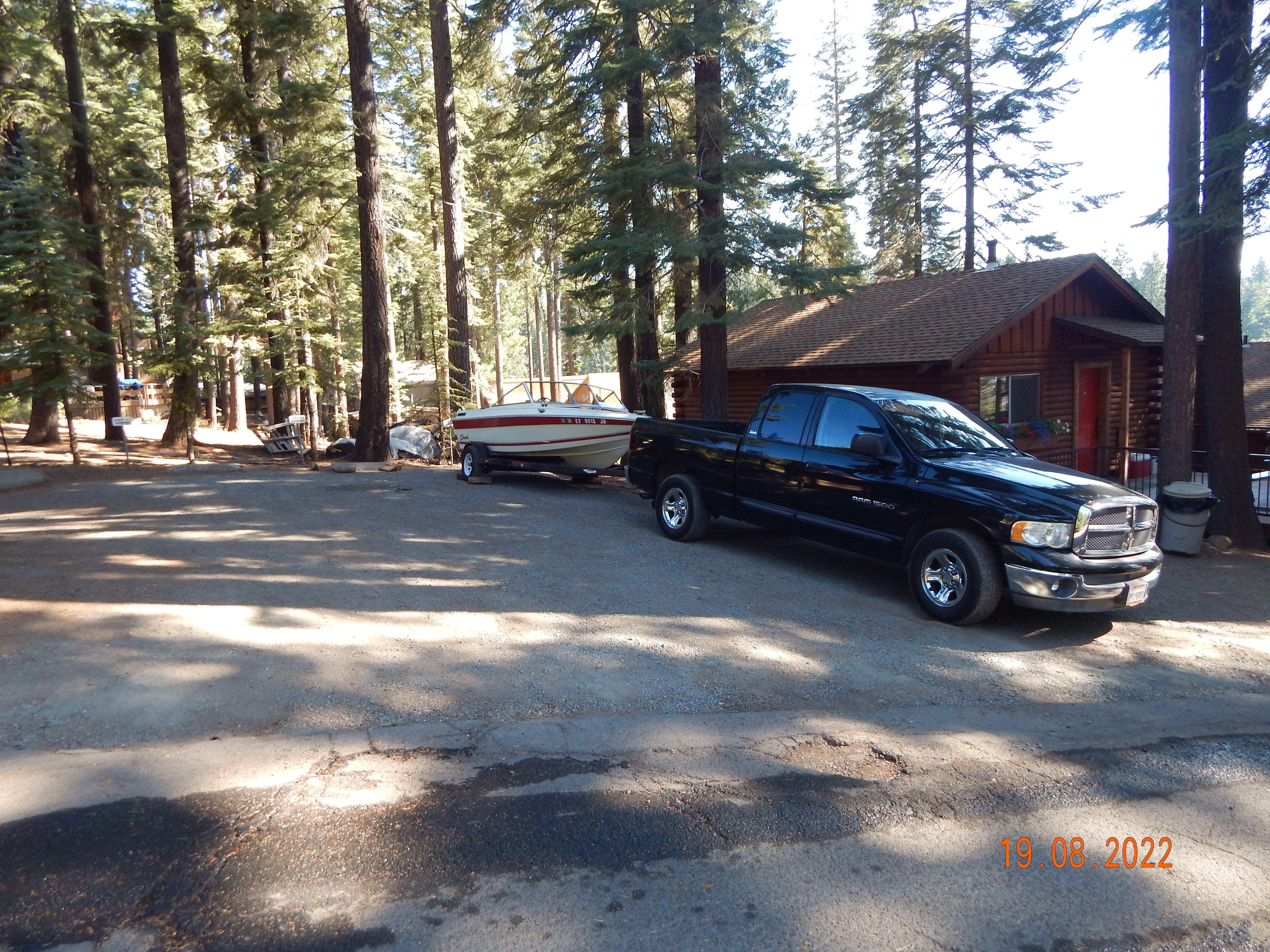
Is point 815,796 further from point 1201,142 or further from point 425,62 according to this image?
point 425,62

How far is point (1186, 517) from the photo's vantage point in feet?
34.8

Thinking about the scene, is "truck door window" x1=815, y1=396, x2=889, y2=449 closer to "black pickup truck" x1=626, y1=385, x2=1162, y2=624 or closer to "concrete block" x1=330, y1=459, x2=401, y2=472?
"black pickup truck" x1=626, y1=385, x2=1162, y2=624

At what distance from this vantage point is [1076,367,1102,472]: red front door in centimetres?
1858

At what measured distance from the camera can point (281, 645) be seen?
6.27 metres

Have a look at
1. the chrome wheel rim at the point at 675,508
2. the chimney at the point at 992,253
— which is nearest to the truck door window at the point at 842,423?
the chrome wheel rim at the point at 675,508

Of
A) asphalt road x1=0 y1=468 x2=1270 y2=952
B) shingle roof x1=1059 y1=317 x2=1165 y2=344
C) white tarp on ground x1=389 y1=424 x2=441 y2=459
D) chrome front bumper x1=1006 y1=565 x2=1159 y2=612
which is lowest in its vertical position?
asphalt road x1=0 y1=468 x2=1270 y2=952

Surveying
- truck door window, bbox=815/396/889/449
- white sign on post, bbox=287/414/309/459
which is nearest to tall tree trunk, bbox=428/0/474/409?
white sign on post, bbox=287/414/309/459

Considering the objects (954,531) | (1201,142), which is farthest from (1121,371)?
(954,531)

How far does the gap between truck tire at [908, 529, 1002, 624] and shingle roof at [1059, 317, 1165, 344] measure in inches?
484

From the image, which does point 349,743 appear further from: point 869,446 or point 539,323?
point 539,323

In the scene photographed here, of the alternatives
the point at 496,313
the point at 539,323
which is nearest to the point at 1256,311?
the point at 539,323

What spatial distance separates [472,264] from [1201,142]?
25.1 m

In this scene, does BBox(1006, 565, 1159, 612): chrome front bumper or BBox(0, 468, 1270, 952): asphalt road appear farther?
BBox(1006, 565, 1159, 612): chrome front bumper

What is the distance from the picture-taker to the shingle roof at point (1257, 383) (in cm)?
1962
